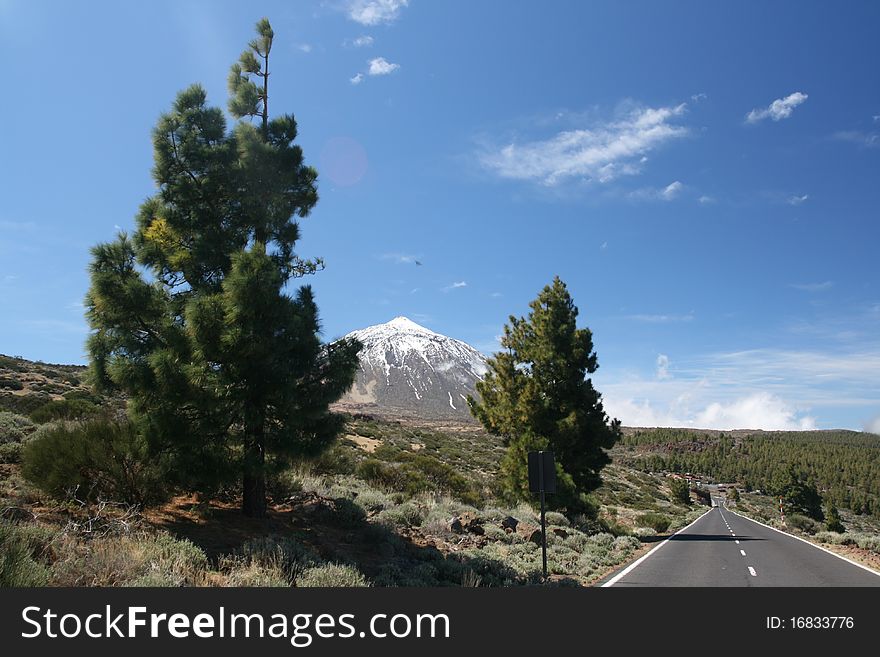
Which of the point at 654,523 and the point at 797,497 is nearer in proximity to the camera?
the point at 654,523

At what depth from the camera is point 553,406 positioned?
85.5 ft

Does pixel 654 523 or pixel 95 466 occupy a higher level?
pixel 95 466

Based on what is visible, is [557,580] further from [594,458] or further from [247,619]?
[594,458]

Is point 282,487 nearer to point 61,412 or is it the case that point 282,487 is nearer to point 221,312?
point 221,312

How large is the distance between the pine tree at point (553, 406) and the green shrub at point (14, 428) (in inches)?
710

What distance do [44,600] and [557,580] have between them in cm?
1032

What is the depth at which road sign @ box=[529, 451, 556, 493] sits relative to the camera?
13.4 metres

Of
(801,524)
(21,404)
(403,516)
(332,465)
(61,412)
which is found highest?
(21,404)

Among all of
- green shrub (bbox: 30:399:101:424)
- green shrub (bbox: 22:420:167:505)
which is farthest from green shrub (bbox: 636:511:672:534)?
green shrub (bbox: 30:399:101:424)

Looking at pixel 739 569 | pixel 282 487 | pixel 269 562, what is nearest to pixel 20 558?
pixel 269 562

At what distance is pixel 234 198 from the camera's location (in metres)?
12.2

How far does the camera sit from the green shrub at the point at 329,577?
7.81m

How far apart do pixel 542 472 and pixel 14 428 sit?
592 inches

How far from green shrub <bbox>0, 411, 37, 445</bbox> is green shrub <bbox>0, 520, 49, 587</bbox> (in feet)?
28.0
